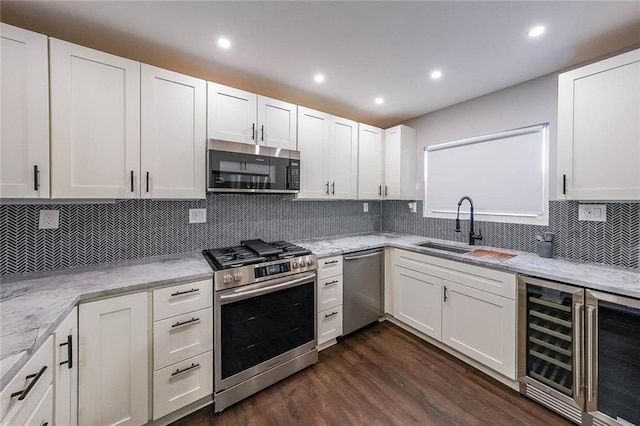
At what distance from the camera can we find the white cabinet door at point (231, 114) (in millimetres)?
1983

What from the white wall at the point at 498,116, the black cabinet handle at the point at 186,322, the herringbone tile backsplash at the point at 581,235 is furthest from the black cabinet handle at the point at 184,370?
the white wall at the point at 498,116

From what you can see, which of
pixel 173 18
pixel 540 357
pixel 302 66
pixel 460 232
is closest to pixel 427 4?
pixel 302 66

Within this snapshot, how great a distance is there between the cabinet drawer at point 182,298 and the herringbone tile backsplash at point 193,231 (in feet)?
2.29

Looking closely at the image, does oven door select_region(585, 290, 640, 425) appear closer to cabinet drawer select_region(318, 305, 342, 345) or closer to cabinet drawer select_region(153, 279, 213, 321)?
cabinet drawer select_region(318, 305, 342, 345)

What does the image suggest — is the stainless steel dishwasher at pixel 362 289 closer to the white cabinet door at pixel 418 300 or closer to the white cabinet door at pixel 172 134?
the white cabinet door at pixel 418 300

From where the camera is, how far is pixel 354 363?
219 centimetres

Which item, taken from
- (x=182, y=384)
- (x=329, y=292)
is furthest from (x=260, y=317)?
(x=329, y=292)

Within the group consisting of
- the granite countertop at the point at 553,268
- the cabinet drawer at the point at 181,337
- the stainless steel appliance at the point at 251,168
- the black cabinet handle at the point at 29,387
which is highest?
the stainless steel appliance at the point at 251,168

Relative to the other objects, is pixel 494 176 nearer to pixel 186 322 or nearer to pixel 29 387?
pixel 186 322

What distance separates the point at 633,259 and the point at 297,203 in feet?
9.14

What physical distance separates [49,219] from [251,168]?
4.54 feet

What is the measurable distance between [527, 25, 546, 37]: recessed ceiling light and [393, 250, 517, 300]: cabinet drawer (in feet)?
5.43

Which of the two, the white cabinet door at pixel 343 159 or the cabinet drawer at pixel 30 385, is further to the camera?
the white cabinet door at pixel 343 159

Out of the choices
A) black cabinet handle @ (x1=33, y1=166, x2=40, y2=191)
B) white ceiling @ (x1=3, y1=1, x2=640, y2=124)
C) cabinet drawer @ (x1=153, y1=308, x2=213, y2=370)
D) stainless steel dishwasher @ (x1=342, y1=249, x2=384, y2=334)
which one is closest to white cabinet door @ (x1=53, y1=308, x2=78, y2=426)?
cabinet drawer @ (x1=153, y1=308, x2=213, y2=370)
